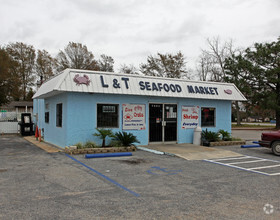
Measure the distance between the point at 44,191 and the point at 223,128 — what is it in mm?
12811

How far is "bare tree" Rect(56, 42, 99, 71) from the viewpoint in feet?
139

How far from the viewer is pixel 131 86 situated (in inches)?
506

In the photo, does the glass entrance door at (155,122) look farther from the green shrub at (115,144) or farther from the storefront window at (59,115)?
the storefront window at (59,115)

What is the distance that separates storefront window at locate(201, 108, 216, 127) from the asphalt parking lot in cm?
621

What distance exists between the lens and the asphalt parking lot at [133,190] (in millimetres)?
4629

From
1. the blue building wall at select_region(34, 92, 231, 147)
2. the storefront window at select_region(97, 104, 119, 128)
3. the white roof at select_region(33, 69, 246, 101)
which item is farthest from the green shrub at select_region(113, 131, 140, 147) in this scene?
the white roof at select_region(33, 69, 246, 101)

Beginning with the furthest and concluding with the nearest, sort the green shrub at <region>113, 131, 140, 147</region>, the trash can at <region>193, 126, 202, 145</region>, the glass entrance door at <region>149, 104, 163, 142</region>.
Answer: the trash can at <region>193, 126, 202, 145</region>
the glass entrance door at <region>149, 104, 163, 142</region>
the green shrub at <region>113, 131, 140, 147</region>

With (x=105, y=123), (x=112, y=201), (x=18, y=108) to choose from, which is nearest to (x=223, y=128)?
(x=105, y=123)

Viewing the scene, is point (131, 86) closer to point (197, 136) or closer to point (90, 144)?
point (90, 144)

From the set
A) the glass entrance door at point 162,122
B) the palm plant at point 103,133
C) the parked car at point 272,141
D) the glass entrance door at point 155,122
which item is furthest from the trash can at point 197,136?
the palm plant at point 103,133

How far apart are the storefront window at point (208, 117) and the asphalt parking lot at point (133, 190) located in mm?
6208

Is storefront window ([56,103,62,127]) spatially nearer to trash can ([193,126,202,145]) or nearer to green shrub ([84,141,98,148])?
green shrub ([84,141,98,148])

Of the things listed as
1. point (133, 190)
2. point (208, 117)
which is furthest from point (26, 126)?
point (133, 190)

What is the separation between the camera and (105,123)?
1275 centimetres
